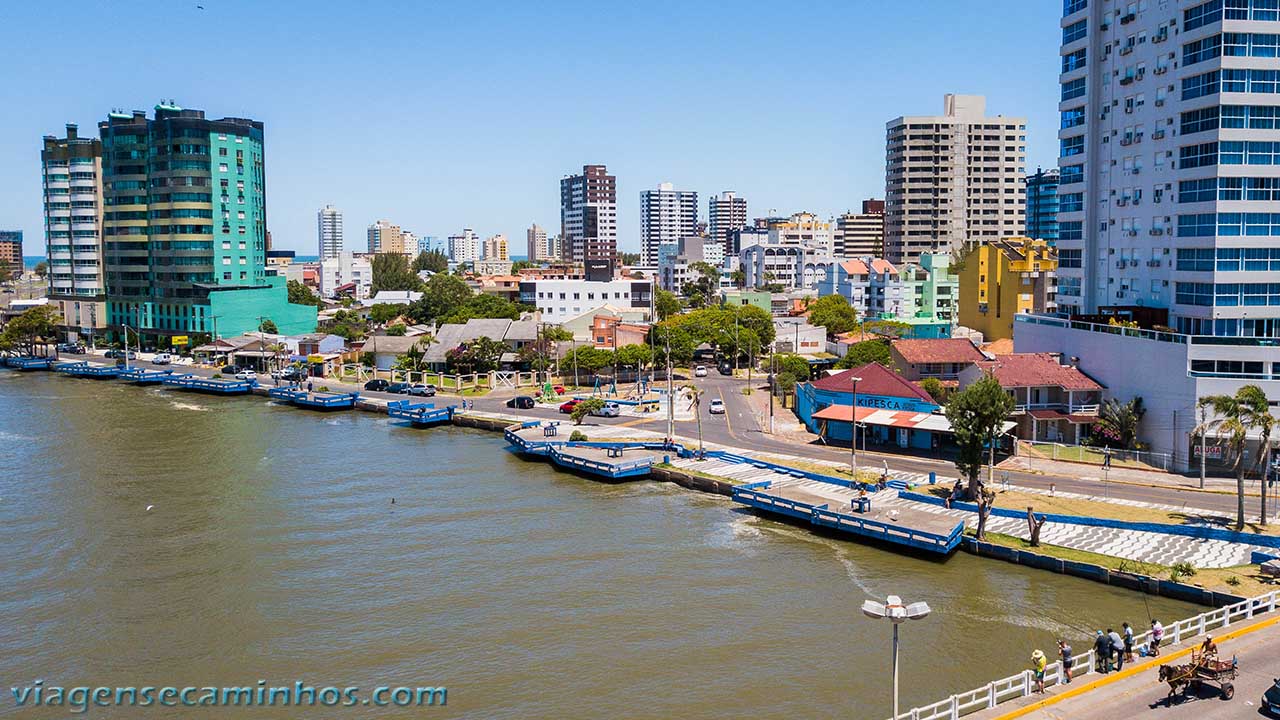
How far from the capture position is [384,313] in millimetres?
159000

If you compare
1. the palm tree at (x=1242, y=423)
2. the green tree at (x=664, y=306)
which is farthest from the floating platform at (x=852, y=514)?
the green tree at (x=664, y=306)

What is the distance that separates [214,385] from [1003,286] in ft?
267

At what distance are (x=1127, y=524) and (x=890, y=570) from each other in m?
11.4

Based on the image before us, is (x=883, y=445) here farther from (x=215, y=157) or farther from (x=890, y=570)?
(x=215, y=157)

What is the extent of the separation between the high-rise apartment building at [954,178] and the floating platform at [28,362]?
461 feet

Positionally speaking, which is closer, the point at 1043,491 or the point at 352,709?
the point at 352,709

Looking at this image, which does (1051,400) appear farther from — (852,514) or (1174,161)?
(852,514)

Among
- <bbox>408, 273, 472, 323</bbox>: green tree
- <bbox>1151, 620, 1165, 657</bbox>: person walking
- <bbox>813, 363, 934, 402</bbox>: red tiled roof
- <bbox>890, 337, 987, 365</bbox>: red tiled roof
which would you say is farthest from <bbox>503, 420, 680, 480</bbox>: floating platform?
<bbox>408, 273, 472, 323</bbox>: green tree

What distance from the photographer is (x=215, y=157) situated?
13012 centimetres

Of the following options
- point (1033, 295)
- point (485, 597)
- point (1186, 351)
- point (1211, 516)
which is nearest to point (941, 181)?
point (1033, 295)

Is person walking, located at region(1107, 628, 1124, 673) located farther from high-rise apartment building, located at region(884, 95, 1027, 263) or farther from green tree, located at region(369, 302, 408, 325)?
high-rise apartment building, located at region(884, 95, 1027, 263)

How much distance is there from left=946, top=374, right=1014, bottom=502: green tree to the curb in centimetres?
1738

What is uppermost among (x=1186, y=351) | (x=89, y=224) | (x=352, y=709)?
(x=89, y=224)

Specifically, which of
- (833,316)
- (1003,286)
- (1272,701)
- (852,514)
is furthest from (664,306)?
(1272,701)
